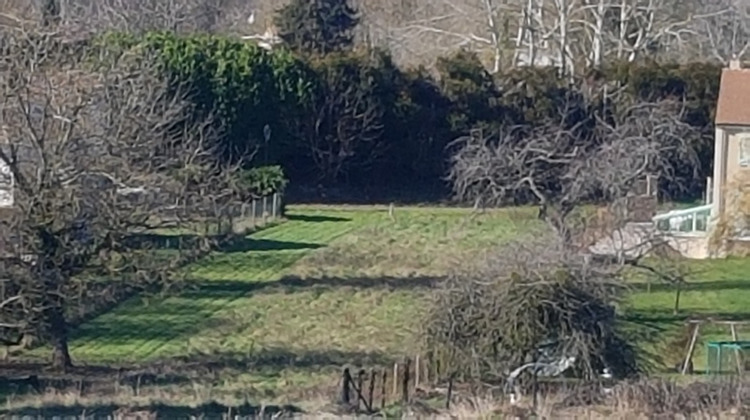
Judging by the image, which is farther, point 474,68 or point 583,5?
point 583,5

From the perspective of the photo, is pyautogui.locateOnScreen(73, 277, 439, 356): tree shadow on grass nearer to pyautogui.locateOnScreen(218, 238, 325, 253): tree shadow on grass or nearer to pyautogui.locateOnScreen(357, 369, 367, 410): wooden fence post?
pyautogui.locateOnScreen(218, 238, 325, 253): tree shadow on grass

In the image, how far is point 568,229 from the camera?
28.0 m

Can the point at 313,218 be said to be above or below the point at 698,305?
above

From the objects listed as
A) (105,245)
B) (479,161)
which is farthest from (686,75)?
(105,245)

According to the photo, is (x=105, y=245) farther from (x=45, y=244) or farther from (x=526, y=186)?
(x=526, y=186)

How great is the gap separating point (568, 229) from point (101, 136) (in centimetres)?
1109

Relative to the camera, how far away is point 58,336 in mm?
18922

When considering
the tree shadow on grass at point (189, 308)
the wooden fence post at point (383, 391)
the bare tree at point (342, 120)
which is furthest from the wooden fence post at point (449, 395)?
the bare tree at point (342, 120)

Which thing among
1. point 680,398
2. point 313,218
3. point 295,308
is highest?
point 313,218

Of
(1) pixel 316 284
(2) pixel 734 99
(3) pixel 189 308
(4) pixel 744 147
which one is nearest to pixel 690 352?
(3) pixel 189 308

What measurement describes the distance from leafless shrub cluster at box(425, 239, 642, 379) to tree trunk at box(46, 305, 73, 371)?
4.64m

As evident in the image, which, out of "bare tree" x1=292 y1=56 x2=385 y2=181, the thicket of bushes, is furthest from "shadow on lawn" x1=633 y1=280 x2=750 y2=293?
"bare tree" x1=292 y1=56 x2=385 y2=181

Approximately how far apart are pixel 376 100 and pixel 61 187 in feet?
98.9

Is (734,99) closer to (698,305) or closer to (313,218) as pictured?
(313,218)
